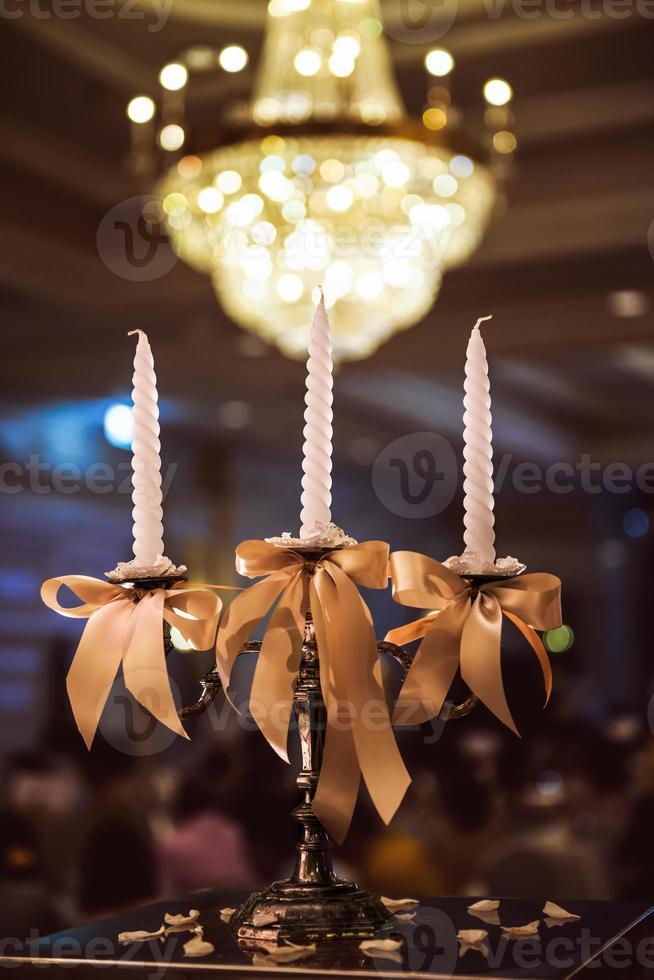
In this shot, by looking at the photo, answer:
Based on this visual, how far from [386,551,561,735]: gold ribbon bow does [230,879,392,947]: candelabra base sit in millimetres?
128

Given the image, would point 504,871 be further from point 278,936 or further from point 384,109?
point 278,936

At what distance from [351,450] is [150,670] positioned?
2472 mm

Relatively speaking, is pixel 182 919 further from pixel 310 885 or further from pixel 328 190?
pixel 328 190

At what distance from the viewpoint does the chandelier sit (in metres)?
2.19

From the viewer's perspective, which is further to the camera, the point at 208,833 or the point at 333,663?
the point at 208,833

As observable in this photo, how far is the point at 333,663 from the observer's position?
0.79 m

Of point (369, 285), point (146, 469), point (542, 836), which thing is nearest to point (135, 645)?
point (146, 469)

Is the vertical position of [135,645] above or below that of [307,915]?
above

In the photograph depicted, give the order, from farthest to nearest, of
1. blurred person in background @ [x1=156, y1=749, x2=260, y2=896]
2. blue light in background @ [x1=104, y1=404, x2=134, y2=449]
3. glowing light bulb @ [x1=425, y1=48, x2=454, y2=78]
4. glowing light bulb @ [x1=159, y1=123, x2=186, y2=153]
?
blue light in background @ [x1=104, y1=404, x2=134, y2=449] → blurred person in background @ [x1=156, y1=749, x2=260, y2=896] → glowing light bulb @ [x1=425, y1=48, x2=454, y2=78] → glowing light bulb @ [x1=159, y1=123, x2=186, y2=153]

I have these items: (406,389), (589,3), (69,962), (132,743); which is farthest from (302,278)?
(69,962)

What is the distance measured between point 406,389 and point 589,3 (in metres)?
1.05

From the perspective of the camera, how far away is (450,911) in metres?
0.89

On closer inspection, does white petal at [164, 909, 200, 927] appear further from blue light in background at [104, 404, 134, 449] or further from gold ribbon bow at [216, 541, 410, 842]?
blue light in background at [104, 404, 134, 449]

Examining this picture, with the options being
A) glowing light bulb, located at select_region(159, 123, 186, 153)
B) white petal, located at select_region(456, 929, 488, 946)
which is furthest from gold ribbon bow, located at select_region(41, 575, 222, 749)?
glowing light bulb, located at select_region(159, 123, 186, 153)
